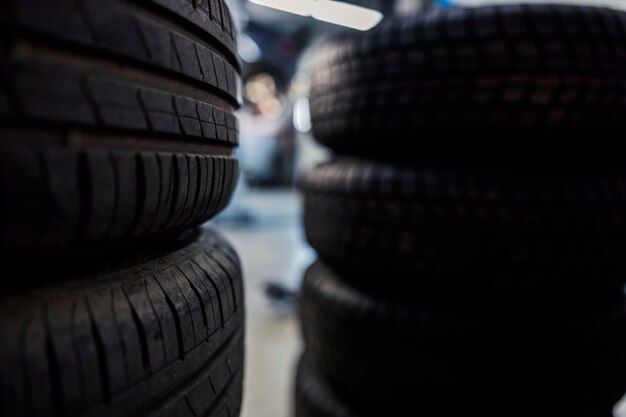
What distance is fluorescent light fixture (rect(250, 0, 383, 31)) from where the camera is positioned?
164 centimetres

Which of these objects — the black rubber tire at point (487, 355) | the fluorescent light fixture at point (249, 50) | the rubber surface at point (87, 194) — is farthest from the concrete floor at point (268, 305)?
the fluorescent light fixture at point (249, 50)

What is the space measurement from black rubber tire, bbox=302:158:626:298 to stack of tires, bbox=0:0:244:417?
351 millimetres

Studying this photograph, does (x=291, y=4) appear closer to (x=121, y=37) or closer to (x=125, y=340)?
(x=121, y=37)

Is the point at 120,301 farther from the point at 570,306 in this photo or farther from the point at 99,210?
the point at 570,306

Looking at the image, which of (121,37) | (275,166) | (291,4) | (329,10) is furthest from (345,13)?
(275,166)

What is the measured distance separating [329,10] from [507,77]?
139 cm

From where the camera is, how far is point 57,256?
292 millimetres

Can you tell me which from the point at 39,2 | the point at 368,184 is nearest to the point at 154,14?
the point at 39,2

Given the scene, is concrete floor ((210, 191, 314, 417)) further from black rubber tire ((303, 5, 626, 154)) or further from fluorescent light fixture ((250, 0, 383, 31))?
fluorescent light fixture ((250, 0, 383, 31))

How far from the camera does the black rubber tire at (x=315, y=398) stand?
0.78 metres

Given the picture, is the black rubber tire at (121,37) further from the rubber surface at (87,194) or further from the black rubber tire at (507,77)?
the black rubber tire at (507,77)

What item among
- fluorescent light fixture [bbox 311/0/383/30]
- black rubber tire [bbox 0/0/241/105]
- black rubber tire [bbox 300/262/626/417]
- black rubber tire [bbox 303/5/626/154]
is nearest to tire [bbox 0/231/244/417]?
black rubber tire [bbox 0/0/241/105]

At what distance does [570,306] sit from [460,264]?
0.21m

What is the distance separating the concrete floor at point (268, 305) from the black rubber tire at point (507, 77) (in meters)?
0.76
